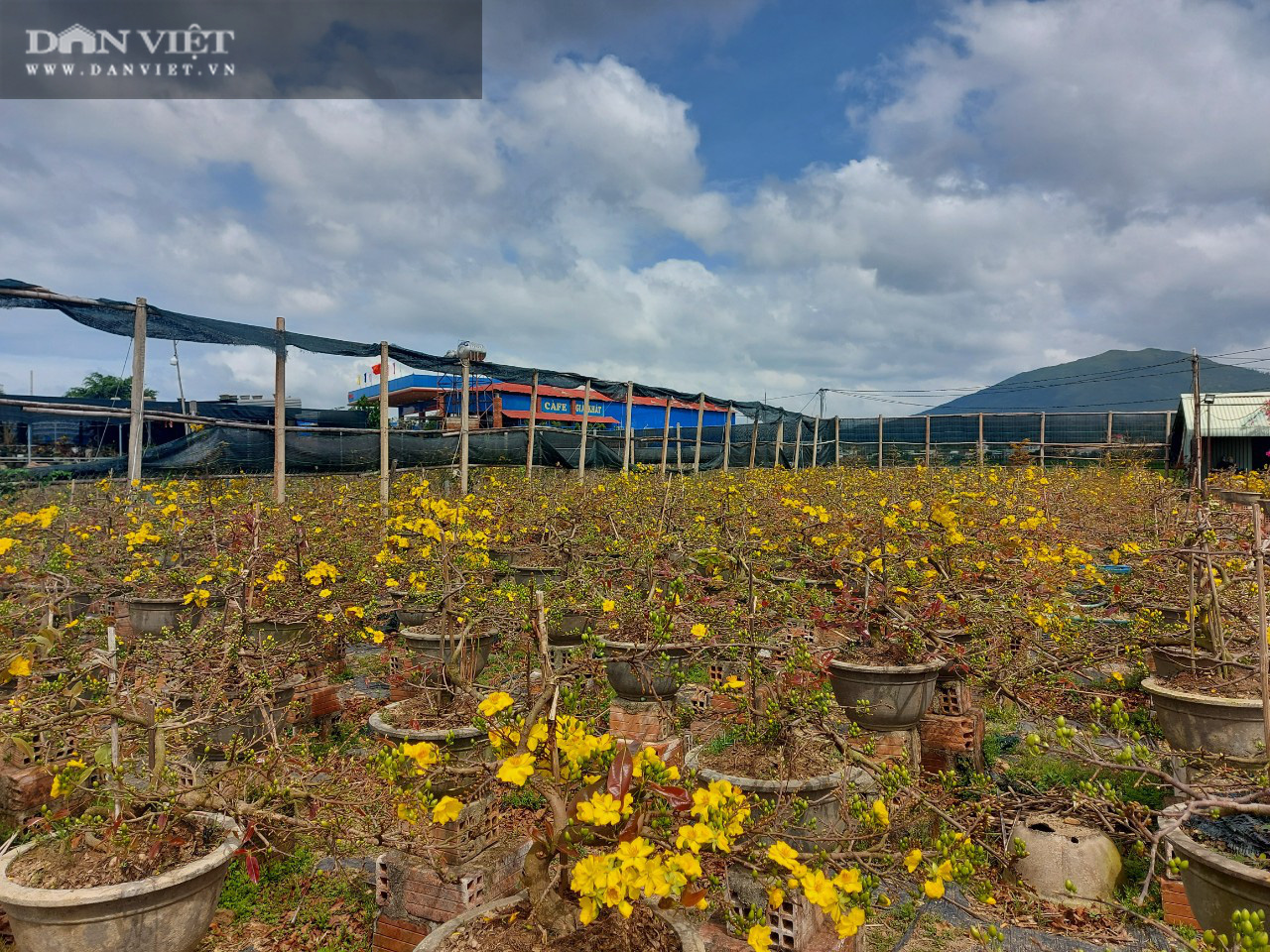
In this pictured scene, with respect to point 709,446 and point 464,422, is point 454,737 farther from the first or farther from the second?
point 709,446

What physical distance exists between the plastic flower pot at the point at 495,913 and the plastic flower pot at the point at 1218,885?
3.85 feet

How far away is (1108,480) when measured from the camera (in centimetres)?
1006

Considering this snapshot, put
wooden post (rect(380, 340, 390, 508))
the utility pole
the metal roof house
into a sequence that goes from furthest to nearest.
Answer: the metal roof house < the utility pole < wooden post (rect(380, 340, 390, 508))

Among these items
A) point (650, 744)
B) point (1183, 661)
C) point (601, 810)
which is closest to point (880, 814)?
point (601, 810)

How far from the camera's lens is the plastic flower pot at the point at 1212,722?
3.04m

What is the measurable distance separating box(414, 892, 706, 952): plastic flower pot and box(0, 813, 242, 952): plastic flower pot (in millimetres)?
907

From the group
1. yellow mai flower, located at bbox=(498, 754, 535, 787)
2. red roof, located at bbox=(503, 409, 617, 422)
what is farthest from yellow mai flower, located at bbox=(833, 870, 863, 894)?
red roof, located at bbox=(503, 409, 617, 422)

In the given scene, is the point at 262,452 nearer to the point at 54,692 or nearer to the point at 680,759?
the point at 54,692

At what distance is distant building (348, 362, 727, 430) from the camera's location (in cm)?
2036

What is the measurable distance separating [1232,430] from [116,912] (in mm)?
22801

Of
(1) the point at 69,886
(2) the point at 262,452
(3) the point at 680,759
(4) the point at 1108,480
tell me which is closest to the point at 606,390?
(2) the point at 262,452

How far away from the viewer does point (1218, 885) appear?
1876mm

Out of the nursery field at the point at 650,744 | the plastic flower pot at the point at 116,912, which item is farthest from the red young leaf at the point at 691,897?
the plastic flower pot at the point at 116,912

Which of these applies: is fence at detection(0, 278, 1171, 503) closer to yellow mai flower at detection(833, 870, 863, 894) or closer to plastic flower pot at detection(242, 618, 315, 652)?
plastic flower pot at detection(242, 618, 315, 652)
